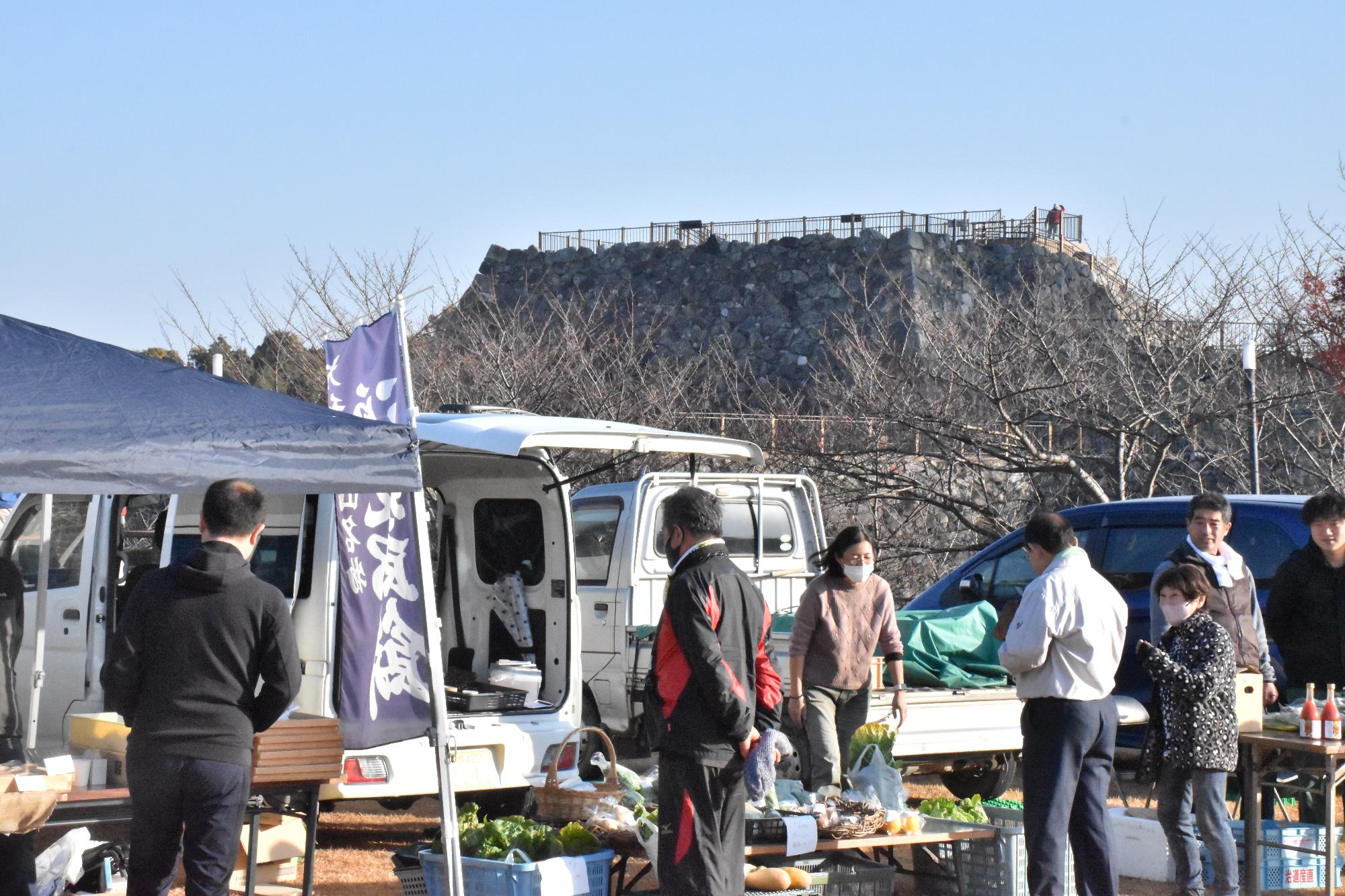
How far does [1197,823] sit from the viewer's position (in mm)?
6004

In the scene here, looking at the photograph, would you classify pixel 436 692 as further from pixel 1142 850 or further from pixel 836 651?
pixel 1142 850

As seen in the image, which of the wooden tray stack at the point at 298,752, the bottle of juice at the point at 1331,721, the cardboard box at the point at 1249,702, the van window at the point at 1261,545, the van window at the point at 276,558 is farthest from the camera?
the van window at the point at 1261,545

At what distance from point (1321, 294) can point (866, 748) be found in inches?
446

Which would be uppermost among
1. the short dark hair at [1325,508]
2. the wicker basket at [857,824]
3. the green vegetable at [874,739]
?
the short dark hair at [1325,508]

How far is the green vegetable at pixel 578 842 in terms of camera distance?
5664 millimetres

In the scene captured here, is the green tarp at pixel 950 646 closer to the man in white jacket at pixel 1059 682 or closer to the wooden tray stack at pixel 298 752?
the man in white jacket at pixel 1059 682

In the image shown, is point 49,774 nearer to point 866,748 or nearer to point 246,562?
point 246,562

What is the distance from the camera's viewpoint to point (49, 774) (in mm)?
4742

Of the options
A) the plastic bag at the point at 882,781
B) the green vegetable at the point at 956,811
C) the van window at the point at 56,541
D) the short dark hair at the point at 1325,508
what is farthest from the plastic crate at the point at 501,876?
the short dark hair at the point at 1325,508

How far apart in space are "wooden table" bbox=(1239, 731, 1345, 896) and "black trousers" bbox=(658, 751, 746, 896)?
268 centimetres

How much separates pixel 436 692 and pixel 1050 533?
2.50 m

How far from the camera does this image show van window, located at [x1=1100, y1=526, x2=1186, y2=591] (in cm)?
916

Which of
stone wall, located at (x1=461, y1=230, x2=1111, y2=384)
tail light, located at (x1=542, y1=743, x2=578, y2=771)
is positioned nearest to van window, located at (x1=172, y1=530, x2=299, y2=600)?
tail light, located at (x1=542, y1=743, x2=578, y2=771)

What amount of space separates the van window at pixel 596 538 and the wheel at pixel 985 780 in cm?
262
